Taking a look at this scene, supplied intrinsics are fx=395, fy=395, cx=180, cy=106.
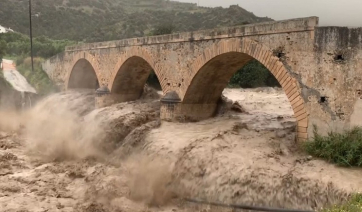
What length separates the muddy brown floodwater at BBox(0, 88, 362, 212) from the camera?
7.32 metres

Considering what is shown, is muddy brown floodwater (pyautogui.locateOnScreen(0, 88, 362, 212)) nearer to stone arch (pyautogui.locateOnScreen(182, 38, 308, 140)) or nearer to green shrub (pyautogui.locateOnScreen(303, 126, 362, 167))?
green shrub (pyautogui.locateOnScreen(303, 126, 362, 167))

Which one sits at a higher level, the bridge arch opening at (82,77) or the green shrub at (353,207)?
the bridge arch opening at (82,77)

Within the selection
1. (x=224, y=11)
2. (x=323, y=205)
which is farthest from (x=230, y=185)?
(x=224, y=11)

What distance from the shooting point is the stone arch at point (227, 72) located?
8.50 meters

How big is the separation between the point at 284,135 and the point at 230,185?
2.75 m

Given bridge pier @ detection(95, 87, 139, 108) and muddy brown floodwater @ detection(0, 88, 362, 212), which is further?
bridge pier @ detection(95, 87, 139, 108)

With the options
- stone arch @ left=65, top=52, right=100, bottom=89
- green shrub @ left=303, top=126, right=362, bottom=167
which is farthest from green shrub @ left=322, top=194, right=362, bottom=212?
stone arch @ left=65, top=52, right=100, bottom=89

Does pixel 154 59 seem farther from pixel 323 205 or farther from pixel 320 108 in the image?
pixel 323 205

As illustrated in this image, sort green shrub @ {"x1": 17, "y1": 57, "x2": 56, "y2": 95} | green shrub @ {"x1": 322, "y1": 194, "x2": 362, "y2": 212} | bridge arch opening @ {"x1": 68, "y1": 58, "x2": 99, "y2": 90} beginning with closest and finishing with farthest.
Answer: green shrub @ {"x1": 322, "y1": 194, "x2": 362, "y2": 212} → bridge arch opening @ {"x1": 68, "y1": 58, "x2": 99, "y2": 90} → green shrub @ {"x1": 17, "y1": 57, "x2": 56, "y2": 95}

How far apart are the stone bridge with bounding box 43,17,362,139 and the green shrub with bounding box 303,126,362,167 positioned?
231 mm

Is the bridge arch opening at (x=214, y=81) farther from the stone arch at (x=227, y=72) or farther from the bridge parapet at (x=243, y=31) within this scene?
the bridge parapet at (x=243, y=31)

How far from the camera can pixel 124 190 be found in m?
9.14

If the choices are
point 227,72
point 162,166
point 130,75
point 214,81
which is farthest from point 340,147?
point 130,75

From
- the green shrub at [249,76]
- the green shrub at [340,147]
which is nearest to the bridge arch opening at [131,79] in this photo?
the green shrub at [249,76]
